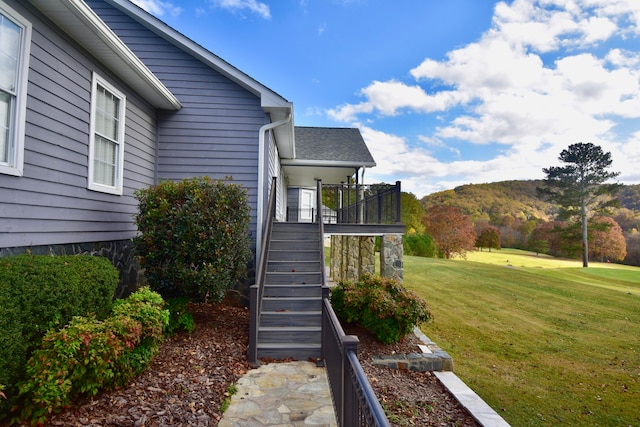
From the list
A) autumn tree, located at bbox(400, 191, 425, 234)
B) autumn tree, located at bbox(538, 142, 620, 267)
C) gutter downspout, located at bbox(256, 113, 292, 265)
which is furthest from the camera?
autumn tree, located at bbox(400, 191, 425, 234)

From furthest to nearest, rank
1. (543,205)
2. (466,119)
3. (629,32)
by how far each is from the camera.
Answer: (543,205) < (466,119) < (629,32)

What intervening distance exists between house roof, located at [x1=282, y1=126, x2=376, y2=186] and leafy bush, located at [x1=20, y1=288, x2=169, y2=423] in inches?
313

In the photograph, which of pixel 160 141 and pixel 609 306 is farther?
pixel 609 306

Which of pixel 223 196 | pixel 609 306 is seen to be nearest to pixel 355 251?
pixel 223 196

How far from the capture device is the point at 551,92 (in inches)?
666

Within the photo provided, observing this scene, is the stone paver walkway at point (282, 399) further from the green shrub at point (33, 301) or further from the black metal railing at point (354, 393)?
the green shrub at point (33, 301)

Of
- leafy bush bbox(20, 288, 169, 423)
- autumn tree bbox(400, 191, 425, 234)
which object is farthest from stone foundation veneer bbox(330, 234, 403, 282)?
autumn tree bbox(400, 191, 425, 234)

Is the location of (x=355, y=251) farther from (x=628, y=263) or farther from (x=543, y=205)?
(x=543, y=205)

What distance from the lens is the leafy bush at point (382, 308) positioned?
5.56 m

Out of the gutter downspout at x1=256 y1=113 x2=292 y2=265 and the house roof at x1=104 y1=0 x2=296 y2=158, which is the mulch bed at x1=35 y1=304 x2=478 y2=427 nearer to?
the gutter downspout at x1=256 y1=113 x2=292 y2=265

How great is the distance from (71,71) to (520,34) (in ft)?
43.3

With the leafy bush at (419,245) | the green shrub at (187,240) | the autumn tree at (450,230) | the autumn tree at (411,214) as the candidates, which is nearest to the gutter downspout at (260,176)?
the green shrub at (187,240)

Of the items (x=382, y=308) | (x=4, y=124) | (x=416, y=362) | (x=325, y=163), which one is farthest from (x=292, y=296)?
(x=325, y=163)

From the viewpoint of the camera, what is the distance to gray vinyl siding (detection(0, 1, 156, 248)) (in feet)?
11.3
